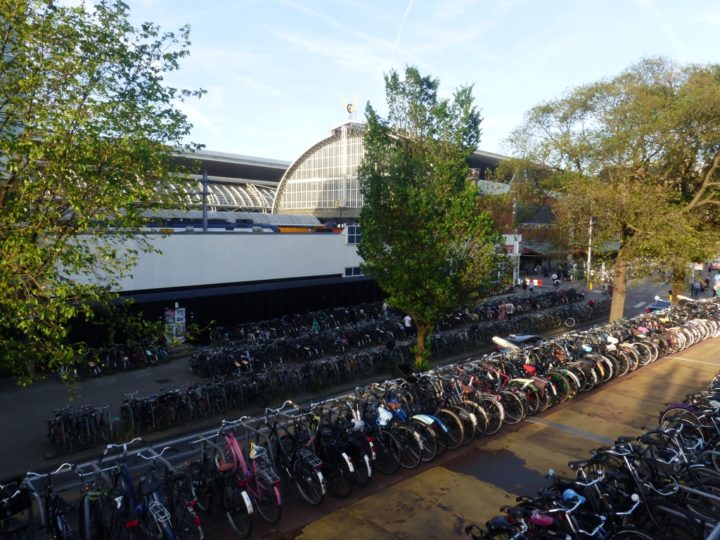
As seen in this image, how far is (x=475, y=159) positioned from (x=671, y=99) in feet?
99.2

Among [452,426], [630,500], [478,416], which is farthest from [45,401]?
[630,500]

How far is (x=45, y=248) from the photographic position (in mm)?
5922

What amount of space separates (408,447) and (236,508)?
2.47 meters

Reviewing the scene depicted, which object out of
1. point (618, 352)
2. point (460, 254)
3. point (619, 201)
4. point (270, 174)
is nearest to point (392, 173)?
point (460, 254)

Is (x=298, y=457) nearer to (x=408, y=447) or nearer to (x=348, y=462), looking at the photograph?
(x=348, y=462)

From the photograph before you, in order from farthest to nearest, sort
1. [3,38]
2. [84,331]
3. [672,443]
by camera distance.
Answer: [84,331] < [672,443] < [3,38]

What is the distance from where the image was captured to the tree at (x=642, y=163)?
16484 millimetres

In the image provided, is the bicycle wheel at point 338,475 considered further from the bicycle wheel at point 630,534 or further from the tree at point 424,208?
the tree at point 424,208

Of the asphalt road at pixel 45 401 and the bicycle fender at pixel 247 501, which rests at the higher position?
the bicycle fender at pixel 247 501

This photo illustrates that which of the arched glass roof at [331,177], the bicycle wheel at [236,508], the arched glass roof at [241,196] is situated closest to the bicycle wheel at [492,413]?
the bicycle wheel at [236,508]

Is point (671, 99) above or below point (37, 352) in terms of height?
above

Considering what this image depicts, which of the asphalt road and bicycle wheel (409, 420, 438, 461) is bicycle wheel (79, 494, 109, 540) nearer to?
the asphalt road

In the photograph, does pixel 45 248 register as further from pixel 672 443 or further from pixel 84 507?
pixel 672 443

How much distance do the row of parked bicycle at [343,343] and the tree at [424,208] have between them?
2382mm
